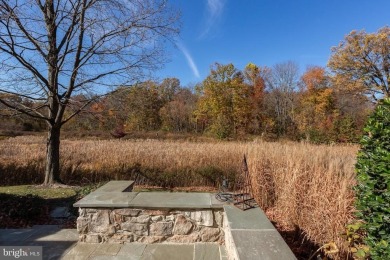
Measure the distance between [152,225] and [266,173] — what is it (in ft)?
7.60

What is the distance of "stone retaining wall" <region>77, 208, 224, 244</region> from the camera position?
2768 mm

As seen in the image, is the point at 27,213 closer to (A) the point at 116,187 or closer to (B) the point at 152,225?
(A) the point at 116,187

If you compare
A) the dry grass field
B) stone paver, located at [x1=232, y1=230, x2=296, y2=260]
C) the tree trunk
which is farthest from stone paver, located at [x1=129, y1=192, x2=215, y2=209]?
the tree trunk

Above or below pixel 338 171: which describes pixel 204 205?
below

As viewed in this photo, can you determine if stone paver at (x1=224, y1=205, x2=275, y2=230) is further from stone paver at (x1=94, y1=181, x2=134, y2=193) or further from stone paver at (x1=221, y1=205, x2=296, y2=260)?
stone paver at (x1=94, y1=181, x2=134, y2=193)

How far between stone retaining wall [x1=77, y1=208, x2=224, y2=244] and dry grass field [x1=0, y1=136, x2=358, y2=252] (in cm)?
116

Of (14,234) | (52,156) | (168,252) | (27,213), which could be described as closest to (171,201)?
(168,252)

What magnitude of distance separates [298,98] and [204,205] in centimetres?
2895

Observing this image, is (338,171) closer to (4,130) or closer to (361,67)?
(361,67)

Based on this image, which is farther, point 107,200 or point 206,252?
point 107,200

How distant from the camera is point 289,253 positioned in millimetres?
1817

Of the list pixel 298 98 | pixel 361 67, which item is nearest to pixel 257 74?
pixel 298 98

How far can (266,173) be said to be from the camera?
4371 mm

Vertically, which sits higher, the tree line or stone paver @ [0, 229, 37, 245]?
the tree line
